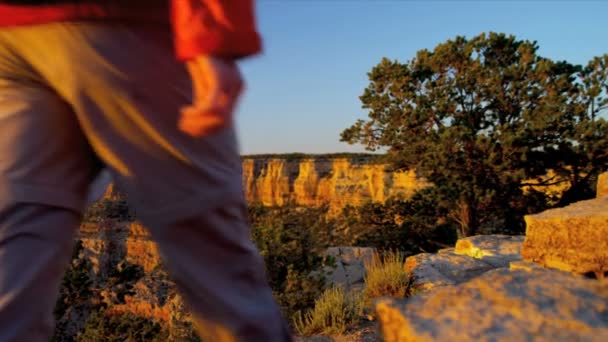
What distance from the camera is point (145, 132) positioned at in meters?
0.76

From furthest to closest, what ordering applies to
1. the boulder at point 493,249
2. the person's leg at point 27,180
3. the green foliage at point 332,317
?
the boulder at point 493,249
the green foliage at point 332,317
the person's leg at point 27,180

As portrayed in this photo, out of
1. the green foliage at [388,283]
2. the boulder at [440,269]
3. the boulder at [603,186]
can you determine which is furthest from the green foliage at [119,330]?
the boulder at [603,186]

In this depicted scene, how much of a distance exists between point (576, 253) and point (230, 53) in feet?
9.42

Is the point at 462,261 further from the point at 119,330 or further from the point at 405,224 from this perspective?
the point at 405,224

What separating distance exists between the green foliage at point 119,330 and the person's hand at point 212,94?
180 inches

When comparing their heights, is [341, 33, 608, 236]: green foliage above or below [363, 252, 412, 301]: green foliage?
above

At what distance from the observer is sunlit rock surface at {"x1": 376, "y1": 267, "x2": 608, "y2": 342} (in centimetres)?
87

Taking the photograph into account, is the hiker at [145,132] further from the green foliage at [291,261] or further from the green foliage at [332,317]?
the green foliage at [291,261]

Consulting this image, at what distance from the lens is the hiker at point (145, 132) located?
71cm

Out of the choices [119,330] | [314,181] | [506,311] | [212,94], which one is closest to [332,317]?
[506,311]

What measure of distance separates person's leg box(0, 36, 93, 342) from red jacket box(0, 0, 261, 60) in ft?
0.48

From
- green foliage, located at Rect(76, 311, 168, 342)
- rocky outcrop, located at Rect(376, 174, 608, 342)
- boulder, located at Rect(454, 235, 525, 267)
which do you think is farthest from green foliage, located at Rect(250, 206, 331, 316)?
rocky outcrop, located at Rect(376, 174, 608, 342)

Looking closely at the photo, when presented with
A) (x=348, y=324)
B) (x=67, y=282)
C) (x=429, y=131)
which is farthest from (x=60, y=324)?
(x=429, y=131)

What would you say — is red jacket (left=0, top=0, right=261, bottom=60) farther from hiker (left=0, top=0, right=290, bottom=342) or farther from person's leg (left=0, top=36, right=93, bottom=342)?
person's leg (left=0, top=36, right=93, bottom=342)
